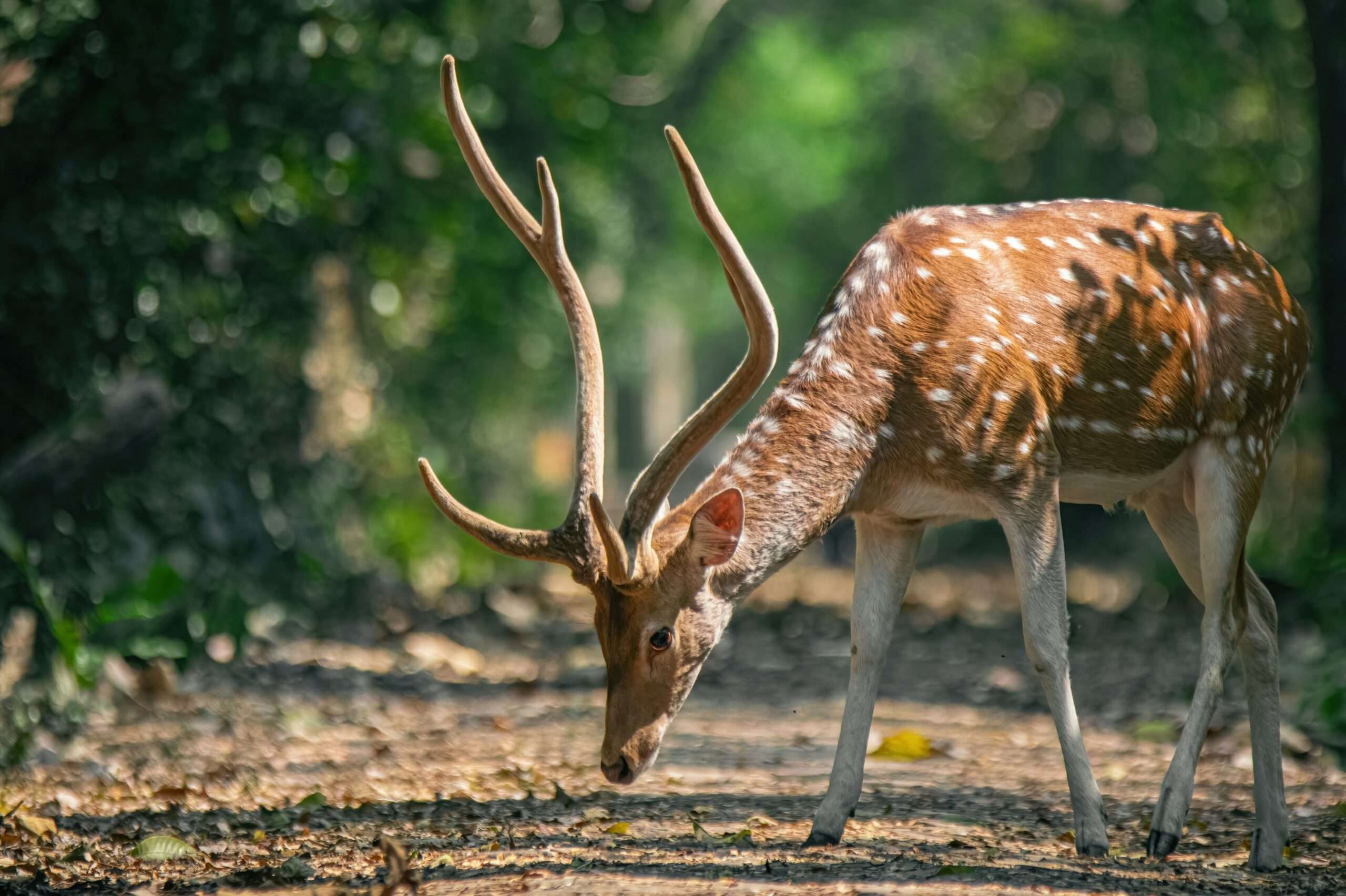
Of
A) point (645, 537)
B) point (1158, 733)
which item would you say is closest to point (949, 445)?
point (645, 537)

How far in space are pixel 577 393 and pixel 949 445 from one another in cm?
126

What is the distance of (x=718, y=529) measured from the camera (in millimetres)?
4938

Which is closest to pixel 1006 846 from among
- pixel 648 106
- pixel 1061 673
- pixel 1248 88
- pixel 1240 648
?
pixel 1061 673

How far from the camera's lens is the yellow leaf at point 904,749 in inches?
283

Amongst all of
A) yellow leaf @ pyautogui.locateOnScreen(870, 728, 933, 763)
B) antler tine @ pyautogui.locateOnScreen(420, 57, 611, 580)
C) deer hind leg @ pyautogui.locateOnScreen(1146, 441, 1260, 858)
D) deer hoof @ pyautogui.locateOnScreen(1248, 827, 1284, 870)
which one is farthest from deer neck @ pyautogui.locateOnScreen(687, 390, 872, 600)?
yellow leaf @ pyautogui.locateOnScreen(870, 728, 933, 763)

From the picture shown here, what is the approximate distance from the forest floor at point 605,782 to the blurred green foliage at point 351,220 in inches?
41.6

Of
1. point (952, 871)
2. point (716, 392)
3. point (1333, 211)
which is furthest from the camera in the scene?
point (1333, 211)

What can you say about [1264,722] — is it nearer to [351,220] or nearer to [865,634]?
[865,634]

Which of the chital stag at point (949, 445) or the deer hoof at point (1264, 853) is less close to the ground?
the chital stag at point (949, 445)

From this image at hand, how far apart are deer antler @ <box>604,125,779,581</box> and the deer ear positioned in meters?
0.14

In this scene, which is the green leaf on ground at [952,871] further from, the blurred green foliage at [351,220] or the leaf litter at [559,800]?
the blurred green foliage at [351,220]

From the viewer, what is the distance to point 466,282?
14312 mm

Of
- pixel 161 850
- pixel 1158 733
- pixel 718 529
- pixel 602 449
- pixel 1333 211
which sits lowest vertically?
pixel 161 850

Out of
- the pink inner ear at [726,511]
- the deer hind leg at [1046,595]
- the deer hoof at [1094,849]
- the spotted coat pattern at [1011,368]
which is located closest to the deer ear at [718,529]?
the pink inner ear at [726,511]
